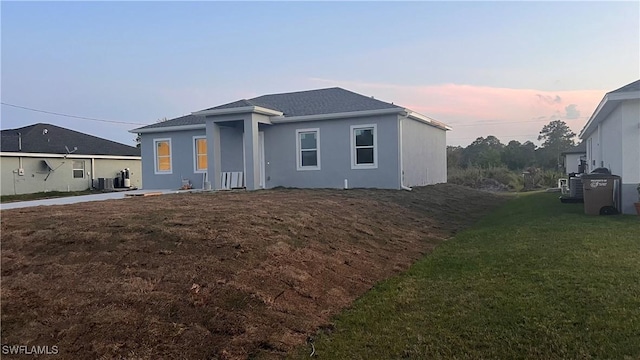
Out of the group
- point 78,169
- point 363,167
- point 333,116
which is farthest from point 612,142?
point 78,169

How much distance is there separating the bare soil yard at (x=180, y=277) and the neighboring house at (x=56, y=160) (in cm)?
2067

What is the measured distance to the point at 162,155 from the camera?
63.2ft

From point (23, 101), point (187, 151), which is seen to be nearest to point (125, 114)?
point (23, 101)

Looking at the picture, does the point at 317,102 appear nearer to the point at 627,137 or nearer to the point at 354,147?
the point at 354,147

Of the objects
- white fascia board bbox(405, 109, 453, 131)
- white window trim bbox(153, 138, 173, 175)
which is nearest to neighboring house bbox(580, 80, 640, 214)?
white fascia board bbox(405, 109, 453, 131)

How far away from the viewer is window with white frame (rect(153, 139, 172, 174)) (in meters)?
19.1

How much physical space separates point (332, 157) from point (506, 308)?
39.9 feet

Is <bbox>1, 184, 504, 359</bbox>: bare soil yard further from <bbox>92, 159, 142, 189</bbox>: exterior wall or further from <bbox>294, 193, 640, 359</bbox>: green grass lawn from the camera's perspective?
<bbox>92, 159, 142, 189</bbox>: exterior wall

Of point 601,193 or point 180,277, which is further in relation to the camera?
point 601,193

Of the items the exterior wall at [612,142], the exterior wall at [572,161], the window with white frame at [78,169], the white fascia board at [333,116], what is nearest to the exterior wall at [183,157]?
the white fascia board at [333,116]

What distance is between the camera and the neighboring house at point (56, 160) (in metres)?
24.7

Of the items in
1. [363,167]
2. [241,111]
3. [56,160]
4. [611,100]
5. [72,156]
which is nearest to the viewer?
[611,100]

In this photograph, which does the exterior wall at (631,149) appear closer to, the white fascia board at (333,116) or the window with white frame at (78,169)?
the white fascia board at (333,116)

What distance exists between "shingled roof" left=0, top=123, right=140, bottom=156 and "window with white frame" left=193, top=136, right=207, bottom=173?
530 inches
